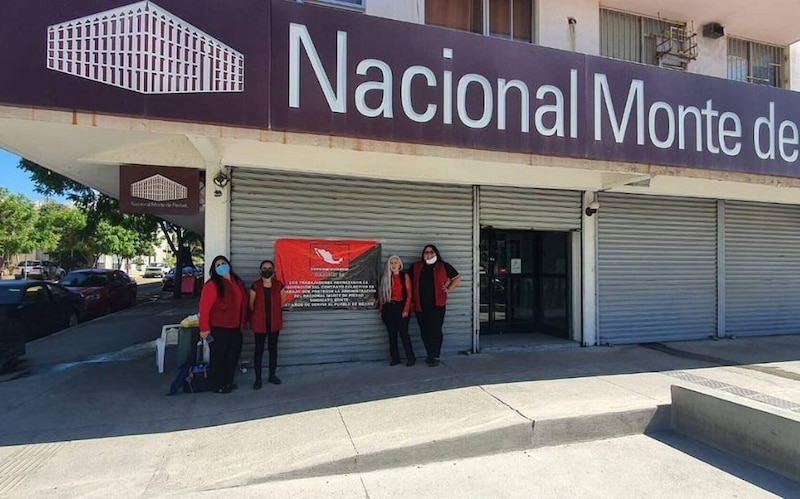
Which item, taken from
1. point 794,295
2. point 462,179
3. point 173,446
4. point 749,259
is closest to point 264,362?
point 173,446

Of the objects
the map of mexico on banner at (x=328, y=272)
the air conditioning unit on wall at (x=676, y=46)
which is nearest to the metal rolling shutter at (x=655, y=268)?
the air conditioning unit on wall at (x=676, y=46)

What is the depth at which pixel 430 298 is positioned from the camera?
7211 millimetres

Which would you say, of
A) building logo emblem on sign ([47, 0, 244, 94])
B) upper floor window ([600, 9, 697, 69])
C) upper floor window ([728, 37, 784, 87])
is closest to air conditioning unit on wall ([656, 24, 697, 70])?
upper floor window ([600, 9, 697, 69])

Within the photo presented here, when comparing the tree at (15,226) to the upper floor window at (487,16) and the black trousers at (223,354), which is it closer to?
the black trousers at (223,354)

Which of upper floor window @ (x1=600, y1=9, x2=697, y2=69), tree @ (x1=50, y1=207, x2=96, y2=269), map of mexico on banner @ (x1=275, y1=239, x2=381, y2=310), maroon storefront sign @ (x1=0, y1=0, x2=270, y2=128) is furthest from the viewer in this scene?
tree @ (x1=50, y1=207, x2=96, y2=269)

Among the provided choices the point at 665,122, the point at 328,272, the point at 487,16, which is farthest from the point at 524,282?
the point at 487,16

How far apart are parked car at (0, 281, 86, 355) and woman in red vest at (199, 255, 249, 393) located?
5.46 m

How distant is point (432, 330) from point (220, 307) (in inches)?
118

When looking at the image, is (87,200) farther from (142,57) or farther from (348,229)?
(142,57)

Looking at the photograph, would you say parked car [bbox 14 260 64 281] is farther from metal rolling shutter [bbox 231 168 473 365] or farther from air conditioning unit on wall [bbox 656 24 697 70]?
air conditioning unit on wall [bbox 656 24 697 70]

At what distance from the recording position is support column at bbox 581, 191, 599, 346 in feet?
28.6

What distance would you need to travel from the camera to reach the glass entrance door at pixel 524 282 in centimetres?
928

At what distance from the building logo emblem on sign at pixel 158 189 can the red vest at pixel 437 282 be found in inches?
138

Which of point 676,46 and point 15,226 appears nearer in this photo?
point 676,46
